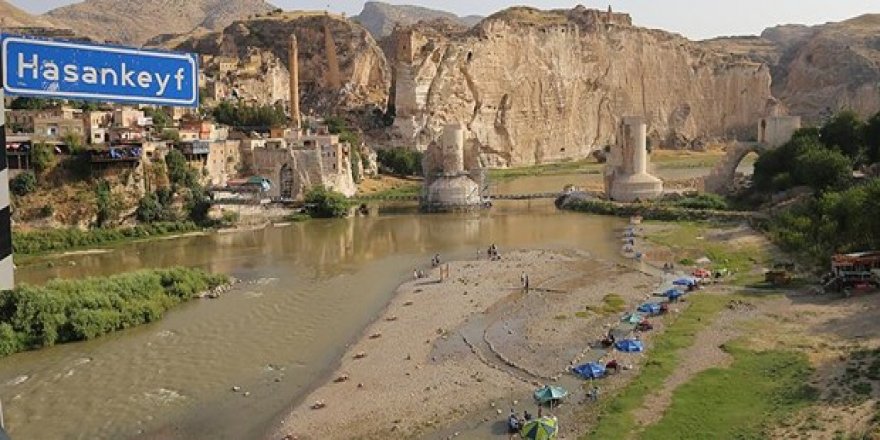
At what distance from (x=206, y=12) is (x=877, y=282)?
179 m

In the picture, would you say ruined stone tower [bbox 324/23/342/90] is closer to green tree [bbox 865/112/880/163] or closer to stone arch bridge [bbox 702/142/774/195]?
stone arch bridge [bbox 702/142/774/195]

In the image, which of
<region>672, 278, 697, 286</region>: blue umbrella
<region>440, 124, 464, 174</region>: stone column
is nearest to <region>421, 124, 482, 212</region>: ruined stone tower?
<region>440, 124, 464, 174</region>: stone column

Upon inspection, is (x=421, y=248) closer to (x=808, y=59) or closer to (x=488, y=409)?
(x=488, y=409)

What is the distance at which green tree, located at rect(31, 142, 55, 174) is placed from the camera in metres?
33.6

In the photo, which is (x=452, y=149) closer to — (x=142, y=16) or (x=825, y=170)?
(x=825, y=170)

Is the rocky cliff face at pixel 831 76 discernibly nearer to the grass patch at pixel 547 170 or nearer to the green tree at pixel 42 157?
the grass patch at pixel 547 170

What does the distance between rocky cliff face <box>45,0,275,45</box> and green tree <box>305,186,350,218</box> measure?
96.2 m

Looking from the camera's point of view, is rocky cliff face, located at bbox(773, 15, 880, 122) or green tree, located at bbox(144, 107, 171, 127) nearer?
green tree, located at bbox(144, 107, 171, 127)

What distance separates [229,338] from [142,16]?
147904 mm

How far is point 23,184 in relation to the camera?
32.7 m

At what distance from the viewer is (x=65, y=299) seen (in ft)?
62.8

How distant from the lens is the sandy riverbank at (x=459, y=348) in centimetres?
1323

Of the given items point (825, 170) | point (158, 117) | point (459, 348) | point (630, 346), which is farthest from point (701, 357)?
point (158, 117)

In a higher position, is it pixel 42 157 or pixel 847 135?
pixel 847 135
